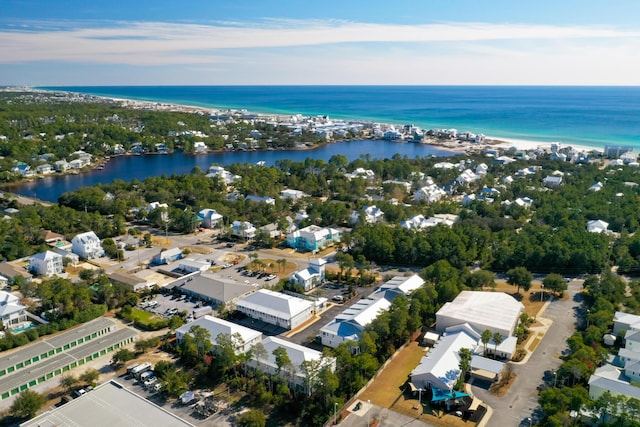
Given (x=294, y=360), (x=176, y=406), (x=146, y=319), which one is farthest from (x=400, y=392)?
(x=146, y=319)

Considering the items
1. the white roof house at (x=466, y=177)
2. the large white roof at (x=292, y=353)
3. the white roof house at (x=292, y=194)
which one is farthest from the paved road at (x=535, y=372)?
the white roof house at (x=466, y=177)

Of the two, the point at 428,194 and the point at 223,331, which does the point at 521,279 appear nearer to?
the point at 223,331

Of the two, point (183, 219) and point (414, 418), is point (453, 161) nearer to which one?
point (183, 219)

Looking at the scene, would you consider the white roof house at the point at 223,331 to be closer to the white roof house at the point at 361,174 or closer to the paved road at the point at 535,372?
the paved road at the point at 535,372

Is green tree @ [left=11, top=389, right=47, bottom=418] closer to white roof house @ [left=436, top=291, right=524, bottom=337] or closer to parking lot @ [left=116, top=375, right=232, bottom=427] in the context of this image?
parking lot @ [left=116, top=375, right=232, bottom=427]

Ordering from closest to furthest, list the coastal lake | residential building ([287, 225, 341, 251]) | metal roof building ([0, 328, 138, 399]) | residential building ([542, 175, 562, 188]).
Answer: metal roof building ([0, 328, 138, 399]), residential building ([287, 225, 341, 251]), residential building ([542, 175, 562, 188]), the coastal lake

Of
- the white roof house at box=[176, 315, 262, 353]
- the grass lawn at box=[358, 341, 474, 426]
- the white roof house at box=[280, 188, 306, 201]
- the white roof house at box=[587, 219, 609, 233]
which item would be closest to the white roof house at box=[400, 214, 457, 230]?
the white roof house at box=[587, 219, 609, 233]
